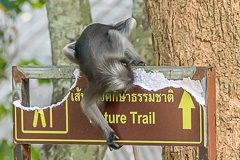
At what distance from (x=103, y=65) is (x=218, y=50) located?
0.82m

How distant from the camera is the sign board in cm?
242

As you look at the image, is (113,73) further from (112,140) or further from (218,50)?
(218,50)

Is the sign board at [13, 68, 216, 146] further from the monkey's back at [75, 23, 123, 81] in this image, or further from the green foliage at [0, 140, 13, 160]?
the green foliage at [0, 140, 13, 160]

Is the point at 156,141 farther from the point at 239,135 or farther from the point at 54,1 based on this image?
the point at 54,1

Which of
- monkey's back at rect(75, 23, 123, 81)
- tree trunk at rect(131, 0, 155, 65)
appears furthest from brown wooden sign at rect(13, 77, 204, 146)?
tree trunk at rect(131, 0, 155, 65)

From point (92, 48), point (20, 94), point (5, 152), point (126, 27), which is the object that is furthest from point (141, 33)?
point (20, 94)

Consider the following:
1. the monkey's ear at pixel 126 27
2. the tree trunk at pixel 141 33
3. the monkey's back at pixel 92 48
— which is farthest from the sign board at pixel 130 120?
the tree trunk at pixel 141 33

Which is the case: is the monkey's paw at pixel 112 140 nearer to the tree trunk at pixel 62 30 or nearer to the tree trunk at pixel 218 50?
the tree trunk at pixel 218 50

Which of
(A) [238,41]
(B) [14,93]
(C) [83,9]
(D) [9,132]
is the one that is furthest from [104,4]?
(B) [14,93]

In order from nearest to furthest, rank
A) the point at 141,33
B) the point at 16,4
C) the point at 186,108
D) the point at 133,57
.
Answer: the point at 186,108 → the point at 133,57 → the point at 141,33 → the point at 16,4

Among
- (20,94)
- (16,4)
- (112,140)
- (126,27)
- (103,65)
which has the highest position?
(16,4)

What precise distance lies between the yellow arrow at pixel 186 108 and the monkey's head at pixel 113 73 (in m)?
0.30

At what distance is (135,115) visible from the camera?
2514mm

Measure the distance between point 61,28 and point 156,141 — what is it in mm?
2184
